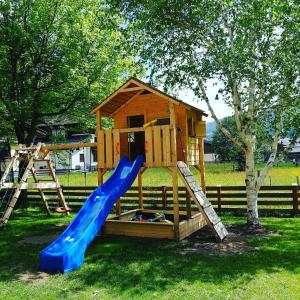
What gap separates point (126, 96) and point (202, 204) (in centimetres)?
522

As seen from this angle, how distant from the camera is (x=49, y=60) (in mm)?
17000

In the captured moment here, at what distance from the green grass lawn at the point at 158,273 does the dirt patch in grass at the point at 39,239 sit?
317 millimetres

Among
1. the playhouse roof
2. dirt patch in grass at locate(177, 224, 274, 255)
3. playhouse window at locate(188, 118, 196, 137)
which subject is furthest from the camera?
playhouse window at locate(188, 118, 196, 137)

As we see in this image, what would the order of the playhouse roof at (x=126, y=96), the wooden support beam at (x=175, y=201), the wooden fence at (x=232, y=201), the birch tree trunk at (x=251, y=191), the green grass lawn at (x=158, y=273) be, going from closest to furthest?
the green grass lawn at (x=158, y=273) → the wooden support beam at (x=175, y=201) → the playhouse roof at (x=126, y=96) → the birch tree trunk at (x=251, y=191) → the wooden fence at (x=232, y=201)

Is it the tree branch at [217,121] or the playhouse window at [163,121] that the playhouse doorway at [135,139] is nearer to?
the playhouse window at [163,121]

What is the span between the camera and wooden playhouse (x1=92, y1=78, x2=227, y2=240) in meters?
11.3

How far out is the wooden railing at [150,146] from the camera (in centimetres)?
1134

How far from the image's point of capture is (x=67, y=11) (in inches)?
675

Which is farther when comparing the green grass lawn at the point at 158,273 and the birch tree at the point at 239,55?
the birch tree at the point at 239,55

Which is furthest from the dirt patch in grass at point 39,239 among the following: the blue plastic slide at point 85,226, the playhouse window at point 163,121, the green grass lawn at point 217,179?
the green grass lawn at point 217,179

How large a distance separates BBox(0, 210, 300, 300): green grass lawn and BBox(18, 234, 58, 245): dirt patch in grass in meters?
0.32

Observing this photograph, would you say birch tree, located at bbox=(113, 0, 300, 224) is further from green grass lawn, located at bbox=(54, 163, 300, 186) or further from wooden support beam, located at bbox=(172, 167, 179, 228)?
green grass lawn, located at bbox=(54, 163, 300, 186)

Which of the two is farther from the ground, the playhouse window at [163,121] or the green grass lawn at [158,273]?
the playhouse window at [163,121]

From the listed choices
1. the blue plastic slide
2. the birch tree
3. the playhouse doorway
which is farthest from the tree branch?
the blue plastic slide
